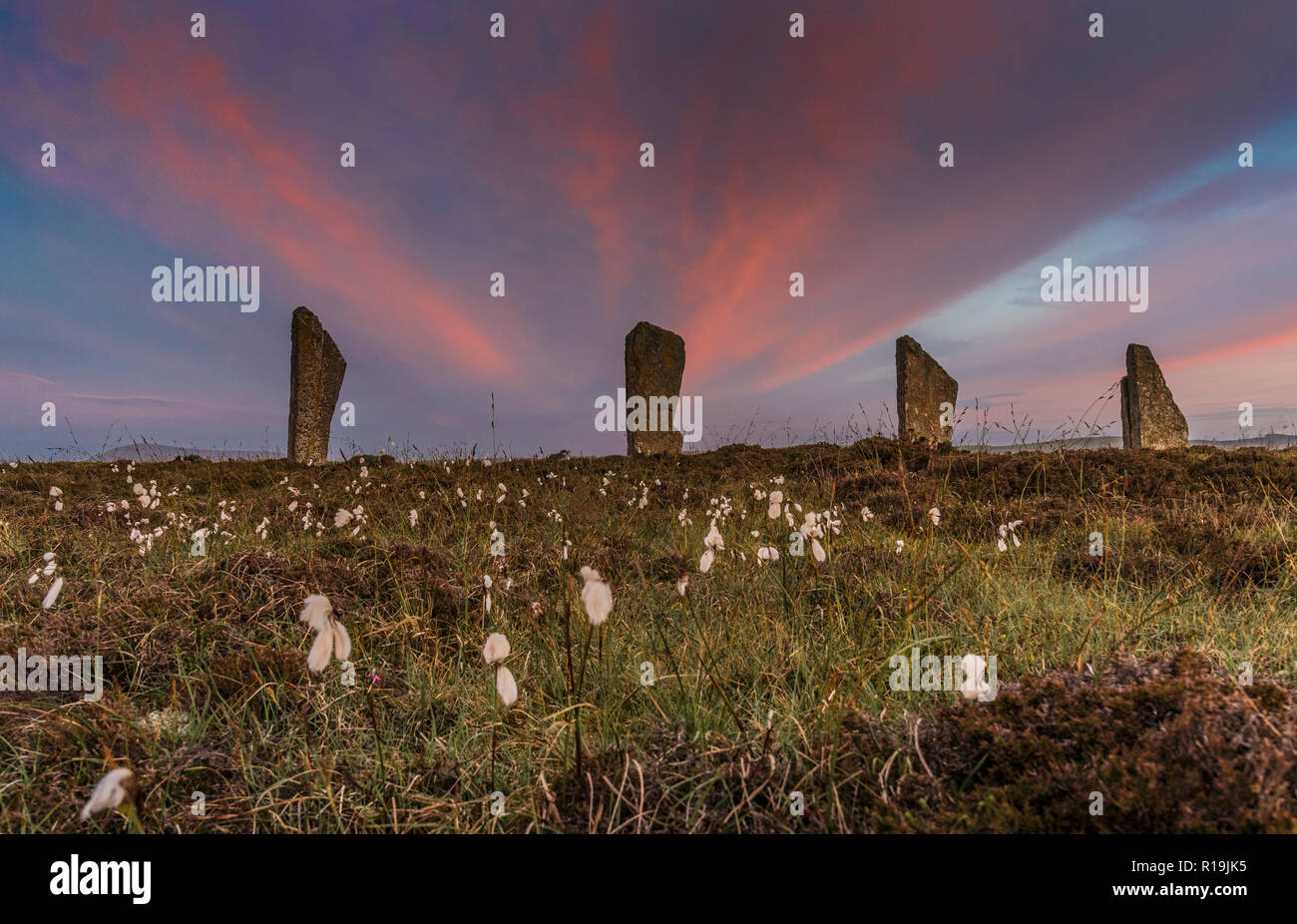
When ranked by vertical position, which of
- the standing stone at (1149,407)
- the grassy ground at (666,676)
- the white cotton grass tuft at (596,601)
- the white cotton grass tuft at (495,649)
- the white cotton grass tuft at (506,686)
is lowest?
the grassy ground at (666,676)

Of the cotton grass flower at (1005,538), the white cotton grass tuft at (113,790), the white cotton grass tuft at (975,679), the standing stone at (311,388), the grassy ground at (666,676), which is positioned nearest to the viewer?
the white cotton grass tuft at (113,790)

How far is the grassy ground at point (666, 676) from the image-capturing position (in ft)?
6.60

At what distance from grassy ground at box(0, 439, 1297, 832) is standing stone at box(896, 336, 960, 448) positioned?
948 centimetres

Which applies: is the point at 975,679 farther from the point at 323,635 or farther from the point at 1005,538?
the point at 1005,538

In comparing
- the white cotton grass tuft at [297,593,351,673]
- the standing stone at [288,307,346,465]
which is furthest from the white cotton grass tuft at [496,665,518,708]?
the standing stone at [288,307,346,465]

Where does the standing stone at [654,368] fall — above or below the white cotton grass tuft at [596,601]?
above

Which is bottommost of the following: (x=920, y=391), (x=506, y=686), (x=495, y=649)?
(x=506, y=686)

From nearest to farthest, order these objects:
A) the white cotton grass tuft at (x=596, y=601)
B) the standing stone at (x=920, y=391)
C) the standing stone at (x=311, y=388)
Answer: the white cotton grass tuft at (x=596, y=601)
the standing stone at (x=311, y=388)
the standing stone at (x=920, y=391)

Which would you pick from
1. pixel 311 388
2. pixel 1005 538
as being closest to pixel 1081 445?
pixel 1005 538

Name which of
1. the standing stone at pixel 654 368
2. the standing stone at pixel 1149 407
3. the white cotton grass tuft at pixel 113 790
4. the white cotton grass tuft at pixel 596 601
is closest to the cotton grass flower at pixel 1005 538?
the white cotton grass tuft at pixel 596 601

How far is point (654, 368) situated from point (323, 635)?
14.1m

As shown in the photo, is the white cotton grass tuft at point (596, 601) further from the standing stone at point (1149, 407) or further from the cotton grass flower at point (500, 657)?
the standing stone at point (1149, 407)

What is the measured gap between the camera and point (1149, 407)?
1892cm

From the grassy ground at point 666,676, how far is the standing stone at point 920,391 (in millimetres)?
9483
